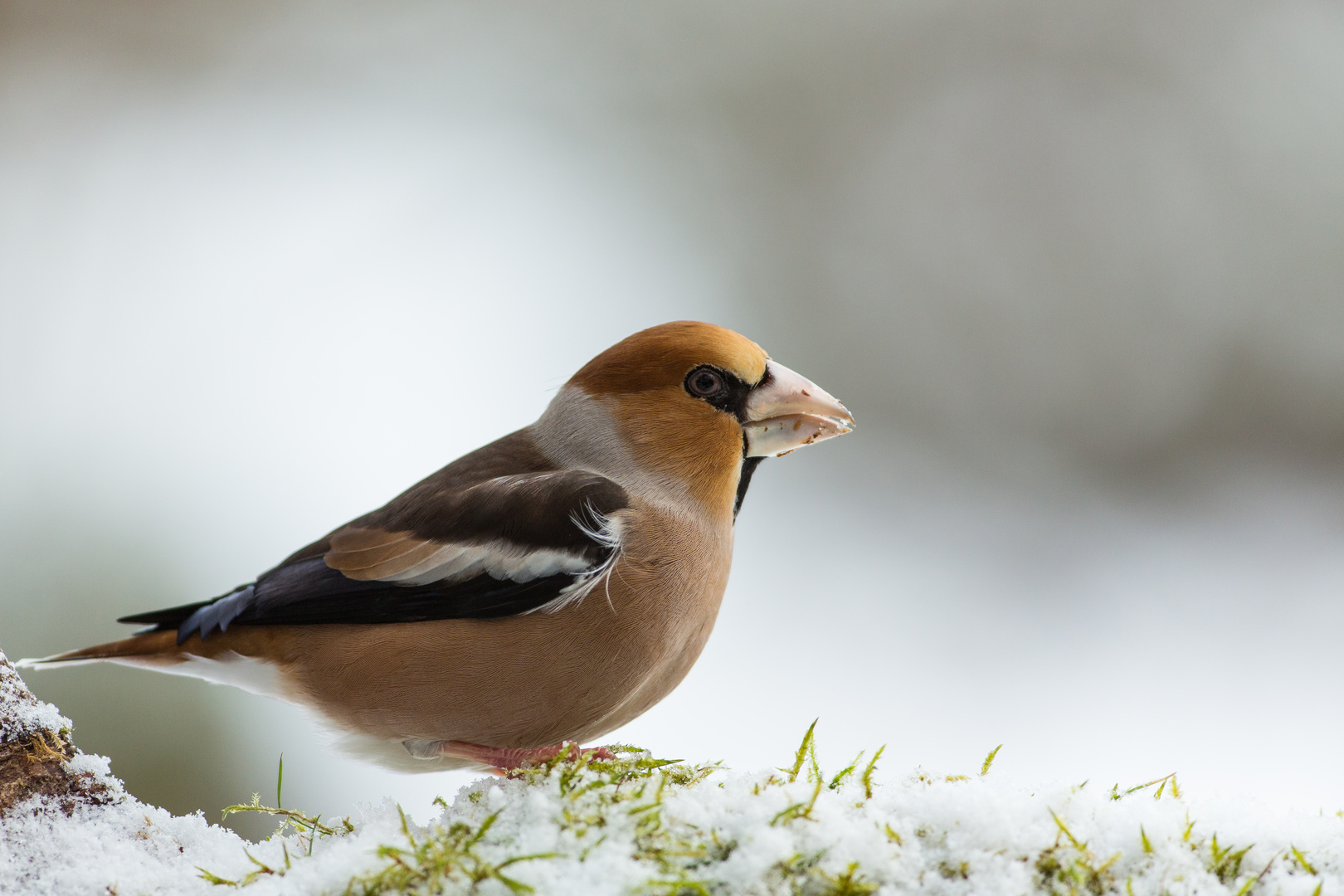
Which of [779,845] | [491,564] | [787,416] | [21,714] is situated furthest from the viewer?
[787,416]

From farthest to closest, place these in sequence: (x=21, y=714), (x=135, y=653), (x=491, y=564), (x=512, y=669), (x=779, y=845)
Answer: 1. (x=135, y=653)
2. (x=491, y=564)
3. (x=512, y=669)
4. (x=21, y=714)
5. (x=779, y=845)

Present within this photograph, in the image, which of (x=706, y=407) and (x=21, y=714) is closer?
(x=21, y=714)

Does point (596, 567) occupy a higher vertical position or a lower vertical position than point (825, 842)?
higher

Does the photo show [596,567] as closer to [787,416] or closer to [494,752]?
[494,752]

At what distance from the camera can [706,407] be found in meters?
2.62

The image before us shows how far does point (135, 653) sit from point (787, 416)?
1875 mm

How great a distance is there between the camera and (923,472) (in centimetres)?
662

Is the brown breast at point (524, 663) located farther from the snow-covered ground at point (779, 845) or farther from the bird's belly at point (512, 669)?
the snow-covered ground at point (779, 845)

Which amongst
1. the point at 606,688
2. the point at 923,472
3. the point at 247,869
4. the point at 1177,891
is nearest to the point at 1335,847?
the point at 1177,891

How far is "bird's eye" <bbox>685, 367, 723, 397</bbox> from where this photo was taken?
2.62 m

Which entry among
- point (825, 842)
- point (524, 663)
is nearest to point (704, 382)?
point (524, 663)

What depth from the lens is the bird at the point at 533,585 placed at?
217 centimetres

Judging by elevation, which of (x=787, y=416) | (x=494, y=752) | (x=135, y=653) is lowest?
(x=494, y=752)

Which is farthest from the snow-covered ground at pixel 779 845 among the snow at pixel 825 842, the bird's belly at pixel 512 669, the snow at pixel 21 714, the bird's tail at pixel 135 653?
the bird's tail at pixel 135 653
